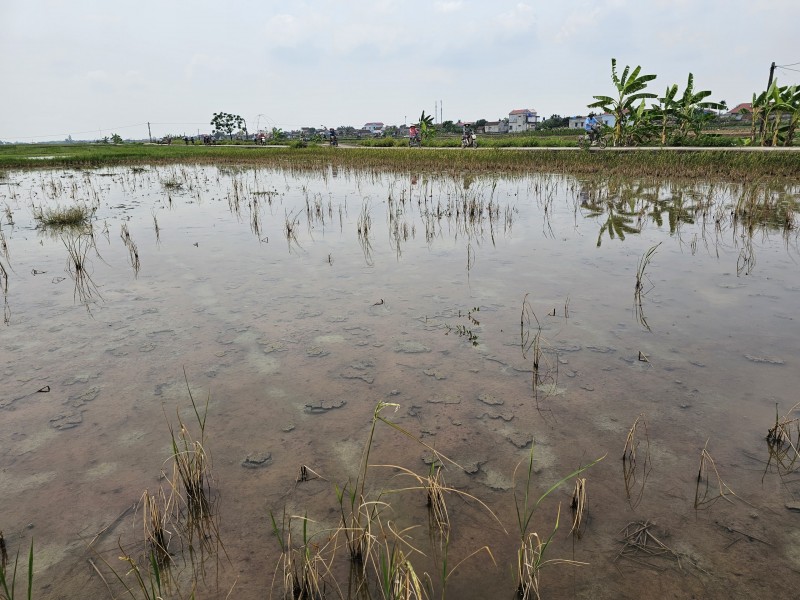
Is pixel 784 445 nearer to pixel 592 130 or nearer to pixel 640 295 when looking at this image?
pixel 640 295

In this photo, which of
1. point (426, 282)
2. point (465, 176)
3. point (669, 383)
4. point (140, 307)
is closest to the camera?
point (669, 383)

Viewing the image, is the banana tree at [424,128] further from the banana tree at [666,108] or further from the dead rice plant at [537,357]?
the dead rice plant at [537,357]

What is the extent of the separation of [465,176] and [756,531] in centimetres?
1536

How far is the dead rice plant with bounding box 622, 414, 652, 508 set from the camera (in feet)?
8.32

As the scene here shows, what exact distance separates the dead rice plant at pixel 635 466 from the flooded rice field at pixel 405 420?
1 cm

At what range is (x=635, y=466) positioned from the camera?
2.73 metres

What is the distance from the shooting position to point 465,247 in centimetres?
750

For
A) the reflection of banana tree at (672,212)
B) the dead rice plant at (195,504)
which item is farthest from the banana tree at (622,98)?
the dead rice plant at (195,504)

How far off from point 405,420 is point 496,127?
9915 cm

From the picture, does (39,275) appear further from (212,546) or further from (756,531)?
(756,531)

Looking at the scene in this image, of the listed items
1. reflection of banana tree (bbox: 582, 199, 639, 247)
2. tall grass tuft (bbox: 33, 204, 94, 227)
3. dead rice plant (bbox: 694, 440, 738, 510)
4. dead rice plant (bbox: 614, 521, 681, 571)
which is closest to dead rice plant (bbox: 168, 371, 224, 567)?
dead rice plant (bbox: 614, 521, 681, 571)

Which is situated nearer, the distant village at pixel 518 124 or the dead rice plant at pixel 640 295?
the dead rice plant at pixel 640 295

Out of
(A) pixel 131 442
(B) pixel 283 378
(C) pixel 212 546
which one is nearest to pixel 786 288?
(B) pixel 283 378

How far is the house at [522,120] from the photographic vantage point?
86.1 meters
